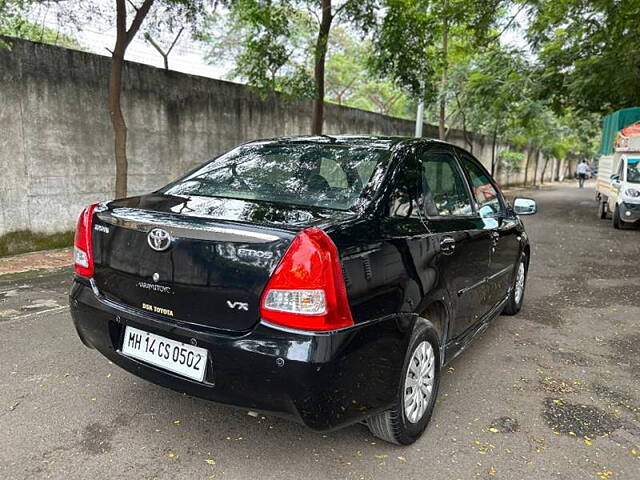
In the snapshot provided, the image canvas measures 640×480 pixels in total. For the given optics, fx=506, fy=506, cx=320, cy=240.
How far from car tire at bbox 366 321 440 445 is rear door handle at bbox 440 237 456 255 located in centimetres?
43

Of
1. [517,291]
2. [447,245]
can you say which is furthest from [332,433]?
[517,291]

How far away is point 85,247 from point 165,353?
0.74 m

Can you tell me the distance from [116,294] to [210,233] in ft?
2.20

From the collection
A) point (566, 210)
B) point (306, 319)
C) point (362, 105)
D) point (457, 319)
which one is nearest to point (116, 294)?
point (306, 319)

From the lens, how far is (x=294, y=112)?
11469 millimetres

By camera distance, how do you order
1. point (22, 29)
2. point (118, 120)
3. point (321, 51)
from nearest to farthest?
point (118, 120) → point (22, 29) → point (321, 51)

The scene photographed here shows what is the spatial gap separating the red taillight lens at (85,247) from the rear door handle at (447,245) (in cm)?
181

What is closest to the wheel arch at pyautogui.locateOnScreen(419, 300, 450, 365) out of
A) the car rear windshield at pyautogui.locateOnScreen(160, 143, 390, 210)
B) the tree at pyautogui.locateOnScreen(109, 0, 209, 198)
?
the car rear windshield at pyautogui.locateOnScreen(160, 143, 390, 210)

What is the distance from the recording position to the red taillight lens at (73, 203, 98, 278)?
8.34ft

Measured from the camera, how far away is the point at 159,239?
7.22ft

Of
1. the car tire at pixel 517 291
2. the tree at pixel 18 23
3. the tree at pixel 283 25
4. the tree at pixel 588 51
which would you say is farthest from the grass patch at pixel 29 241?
the tree at pixel 588 51

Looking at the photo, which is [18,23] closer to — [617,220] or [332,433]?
[332,433]

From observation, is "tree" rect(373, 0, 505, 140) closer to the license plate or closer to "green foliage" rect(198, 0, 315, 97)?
"green foliage" rect(198, 0, 315, 97)

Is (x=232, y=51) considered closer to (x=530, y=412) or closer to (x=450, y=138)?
(x=450, y=138)
